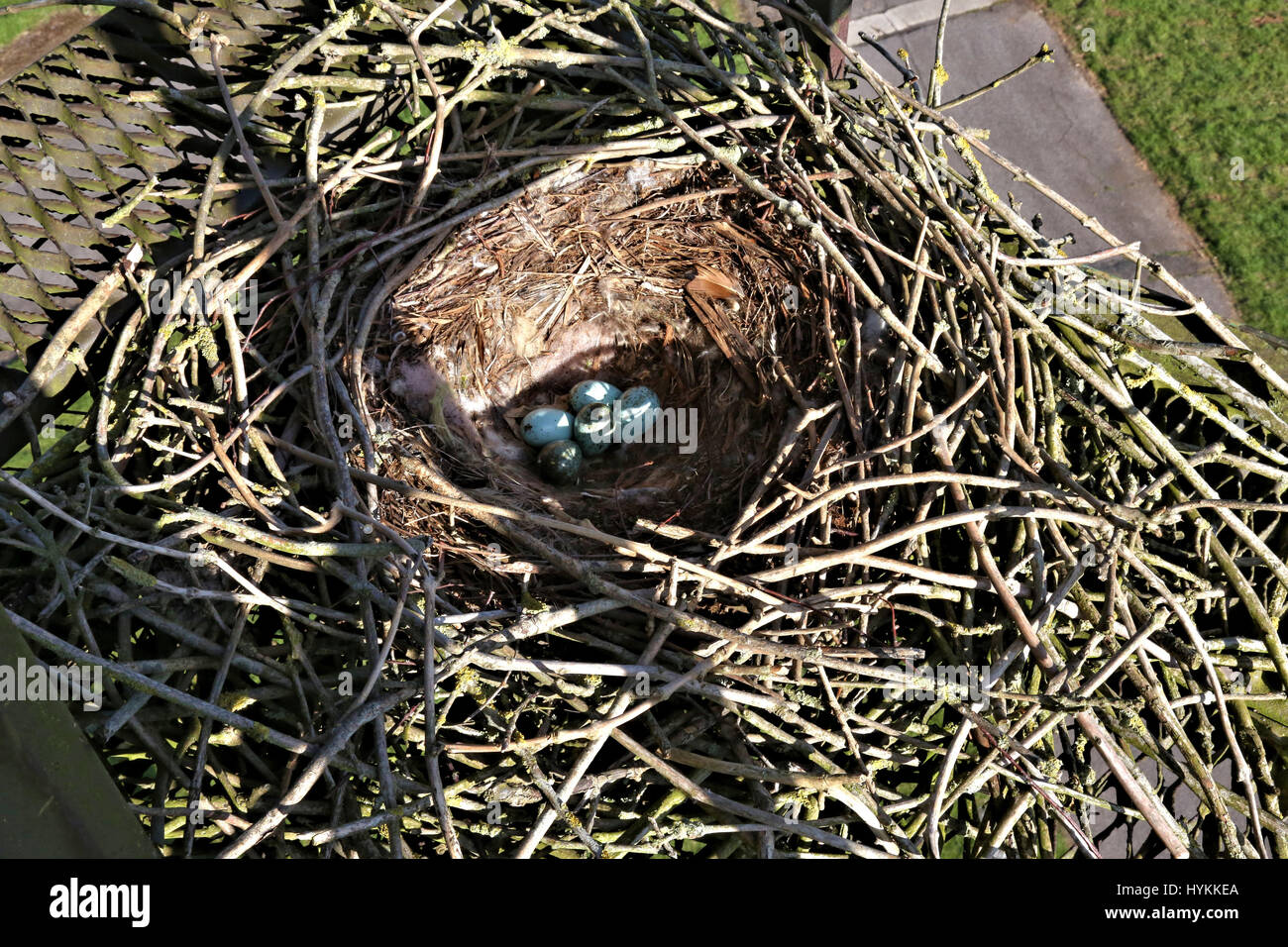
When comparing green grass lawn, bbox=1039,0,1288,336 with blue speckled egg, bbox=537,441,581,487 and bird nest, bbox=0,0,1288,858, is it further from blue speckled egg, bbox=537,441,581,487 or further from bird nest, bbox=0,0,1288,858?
blue speckled egg, bbox=537,441,581,487

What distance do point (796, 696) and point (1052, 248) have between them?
1.36 metres

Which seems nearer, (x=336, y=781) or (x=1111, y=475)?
(x=336, y=781)

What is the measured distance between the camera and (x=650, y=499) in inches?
110

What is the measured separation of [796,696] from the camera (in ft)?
6.38

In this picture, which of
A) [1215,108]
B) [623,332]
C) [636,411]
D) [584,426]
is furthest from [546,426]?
[1215,108]

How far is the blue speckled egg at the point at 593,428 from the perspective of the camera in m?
2.98

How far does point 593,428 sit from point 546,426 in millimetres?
168

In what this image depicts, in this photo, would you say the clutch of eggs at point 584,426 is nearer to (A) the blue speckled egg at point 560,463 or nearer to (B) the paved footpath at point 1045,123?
(A) the blue speckled egg at point 560,463

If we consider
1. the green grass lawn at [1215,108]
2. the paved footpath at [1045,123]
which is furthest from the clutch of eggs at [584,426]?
the green grass lawn at [1215,108]

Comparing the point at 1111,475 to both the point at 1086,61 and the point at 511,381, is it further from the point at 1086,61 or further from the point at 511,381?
the point at 1086,61

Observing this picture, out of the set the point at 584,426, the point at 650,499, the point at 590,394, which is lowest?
the point at 650,499

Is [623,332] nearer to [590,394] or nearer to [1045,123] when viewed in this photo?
[590,394]
